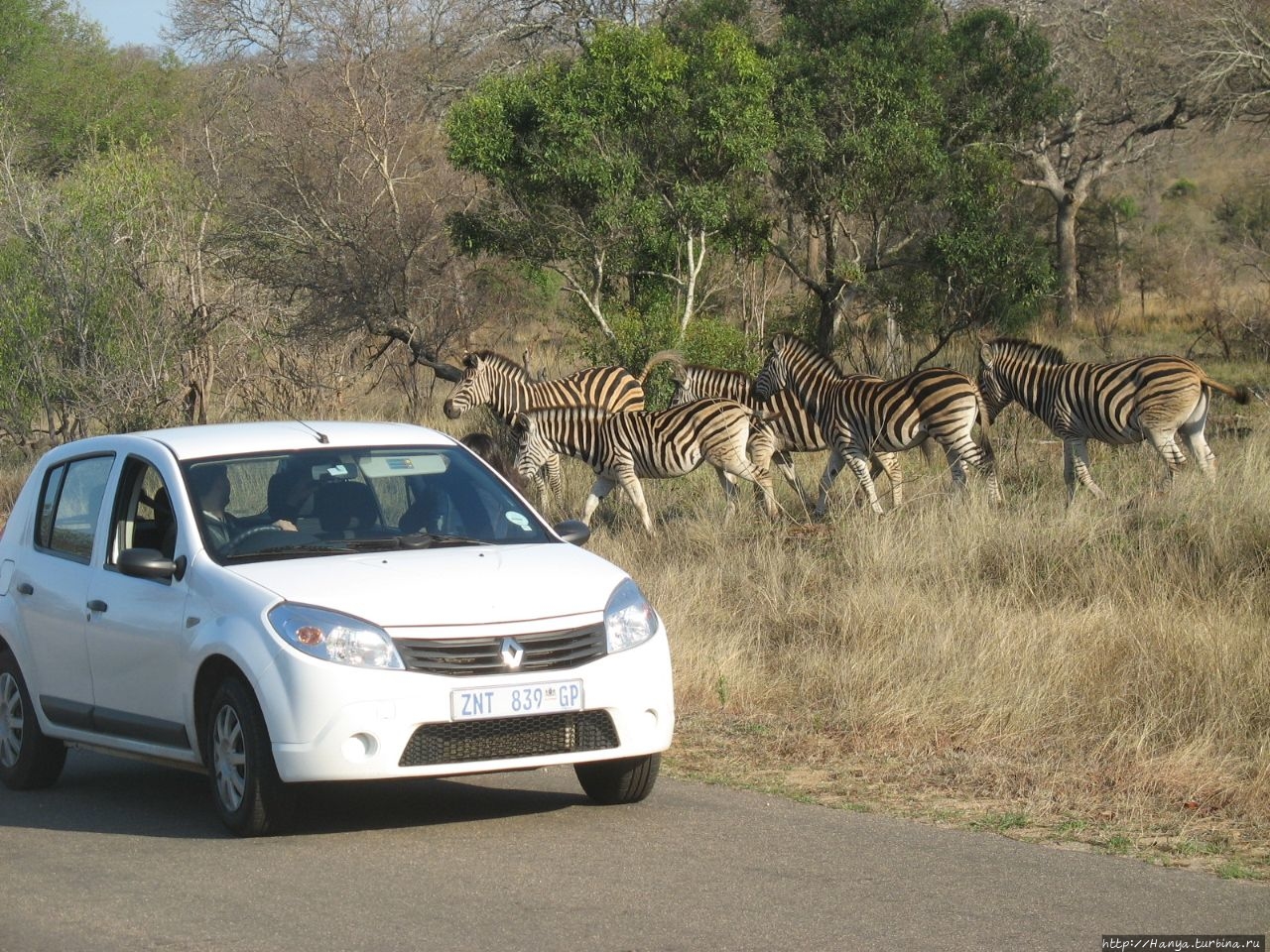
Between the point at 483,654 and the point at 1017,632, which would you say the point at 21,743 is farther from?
the point at 1017,632

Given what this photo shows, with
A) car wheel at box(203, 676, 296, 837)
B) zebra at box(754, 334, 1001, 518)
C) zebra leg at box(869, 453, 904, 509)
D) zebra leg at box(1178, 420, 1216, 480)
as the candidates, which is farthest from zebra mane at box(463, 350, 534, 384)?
car wheel at box(203, 676, 296, 837)

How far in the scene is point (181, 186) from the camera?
24.5 m

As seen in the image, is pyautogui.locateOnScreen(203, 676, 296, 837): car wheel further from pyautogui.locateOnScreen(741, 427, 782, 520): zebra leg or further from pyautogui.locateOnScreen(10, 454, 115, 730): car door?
pyautogui.locateOnScreen(741, 427, 782, 520): zebra leg

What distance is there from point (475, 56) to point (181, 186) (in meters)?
14.9

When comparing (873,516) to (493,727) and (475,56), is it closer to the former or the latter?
(493,727)

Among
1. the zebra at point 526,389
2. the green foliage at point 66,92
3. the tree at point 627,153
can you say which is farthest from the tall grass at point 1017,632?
the green foliage at point 66,92

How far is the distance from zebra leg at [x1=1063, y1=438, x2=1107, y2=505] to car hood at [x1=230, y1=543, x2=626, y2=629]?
945 cm

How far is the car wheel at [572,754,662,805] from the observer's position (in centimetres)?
764

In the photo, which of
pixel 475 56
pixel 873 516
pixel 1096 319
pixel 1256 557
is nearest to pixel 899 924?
pixel 1256 557

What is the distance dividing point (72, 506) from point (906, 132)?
14891 millimetres

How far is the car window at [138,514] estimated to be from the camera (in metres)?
8.19

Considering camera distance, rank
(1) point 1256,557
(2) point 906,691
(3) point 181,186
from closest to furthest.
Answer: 1. (2) point 906,691
2. (1) point 1256,557
3. (3) point 181,186

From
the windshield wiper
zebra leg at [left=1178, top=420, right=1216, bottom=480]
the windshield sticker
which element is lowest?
zebra leg at [left=1178, top=420, right=1216, bottom=480]

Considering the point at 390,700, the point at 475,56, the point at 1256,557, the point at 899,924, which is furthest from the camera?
the point at 475,56
